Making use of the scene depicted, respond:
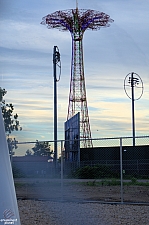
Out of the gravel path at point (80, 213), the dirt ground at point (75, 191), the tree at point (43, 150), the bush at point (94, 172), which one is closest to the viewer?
the gravel path at point (80, 213)

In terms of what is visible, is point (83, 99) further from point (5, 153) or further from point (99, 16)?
point (5, 153)

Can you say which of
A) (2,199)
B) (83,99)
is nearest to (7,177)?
(2,199)

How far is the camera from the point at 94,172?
1898 cm

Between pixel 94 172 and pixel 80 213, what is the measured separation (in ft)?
27.1

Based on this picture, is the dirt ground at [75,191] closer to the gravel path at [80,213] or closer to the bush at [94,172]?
the gravel path at [80,213]

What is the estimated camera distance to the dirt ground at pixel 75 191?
45.1 ft

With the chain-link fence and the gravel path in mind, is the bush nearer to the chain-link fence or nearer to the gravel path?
the chain-link fence

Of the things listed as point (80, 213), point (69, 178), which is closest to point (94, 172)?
point (69, 178)

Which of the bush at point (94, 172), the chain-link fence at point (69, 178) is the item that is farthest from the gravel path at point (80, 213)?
the bush at point (94, 172)

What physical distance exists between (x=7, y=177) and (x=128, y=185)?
14.1 m

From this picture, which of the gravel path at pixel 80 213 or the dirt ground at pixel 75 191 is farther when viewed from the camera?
the dirt ground at pixel 75 191

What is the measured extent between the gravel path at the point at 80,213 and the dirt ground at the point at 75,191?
3.70ft

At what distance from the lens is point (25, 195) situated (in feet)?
48.5

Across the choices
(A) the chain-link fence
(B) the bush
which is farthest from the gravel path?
(B) the bush
